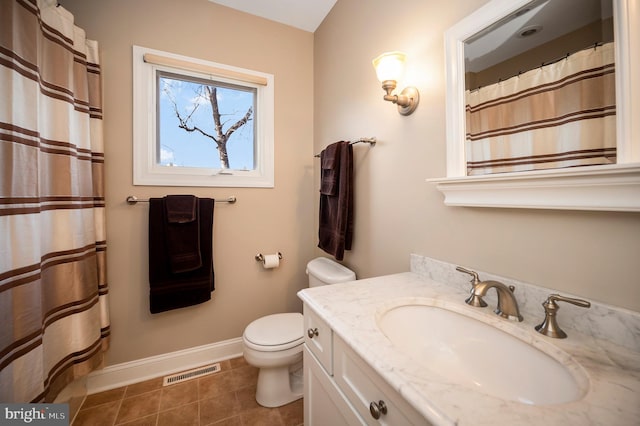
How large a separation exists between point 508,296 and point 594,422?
14.7 inches

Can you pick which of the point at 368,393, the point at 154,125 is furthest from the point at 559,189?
the point at 154,125

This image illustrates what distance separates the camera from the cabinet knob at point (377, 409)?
0.56m

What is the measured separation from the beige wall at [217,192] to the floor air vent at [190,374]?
164 mm

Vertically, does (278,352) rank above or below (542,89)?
below

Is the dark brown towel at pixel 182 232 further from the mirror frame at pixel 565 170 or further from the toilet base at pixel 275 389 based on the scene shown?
the mirror frame at pixel 565 170

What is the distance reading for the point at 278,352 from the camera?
4.49 feet

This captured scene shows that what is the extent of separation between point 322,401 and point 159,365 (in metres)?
1.42

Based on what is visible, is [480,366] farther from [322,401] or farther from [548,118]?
[548,118]

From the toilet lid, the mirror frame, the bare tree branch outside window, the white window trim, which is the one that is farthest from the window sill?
the bare tree branch outside window

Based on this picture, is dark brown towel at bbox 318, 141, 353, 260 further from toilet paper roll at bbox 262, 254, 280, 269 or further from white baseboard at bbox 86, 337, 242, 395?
white baseboard at bbox 86, 337, 242, 395

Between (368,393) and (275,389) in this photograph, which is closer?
(368,393)

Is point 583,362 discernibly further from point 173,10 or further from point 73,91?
point 173,10

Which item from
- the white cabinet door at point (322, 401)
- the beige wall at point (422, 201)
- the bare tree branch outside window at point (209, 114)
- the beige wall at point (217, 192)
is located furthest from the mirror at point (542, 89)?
the bare tree branch outside window at point (209, 114)

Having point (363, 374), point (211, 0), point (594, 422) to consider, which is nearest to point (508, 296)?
point (594, 422)
